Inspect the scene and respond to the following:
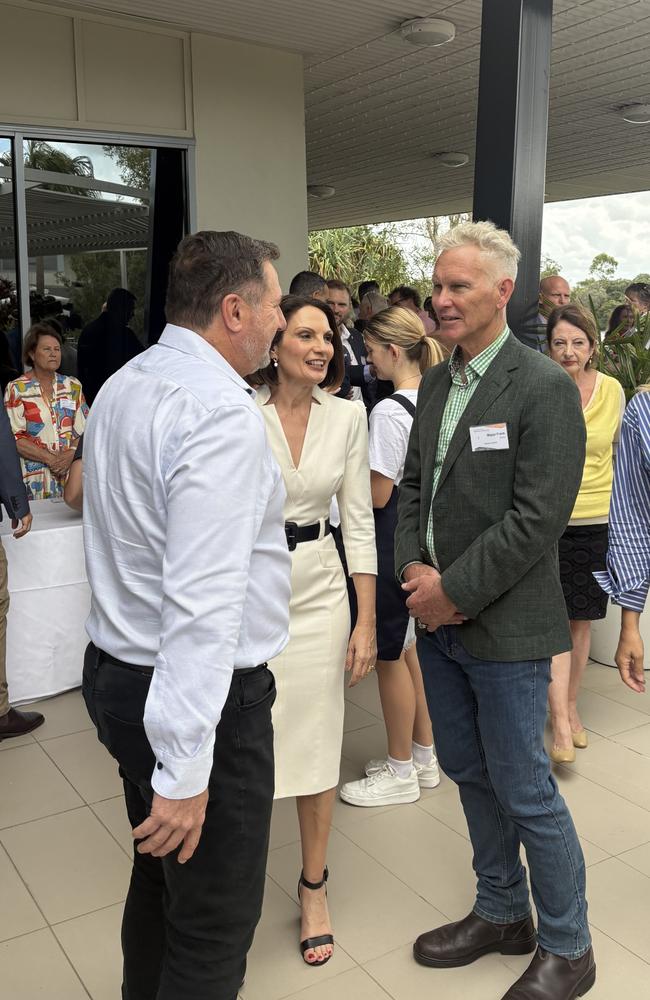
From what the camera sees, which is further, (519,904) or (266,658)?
(519,904)

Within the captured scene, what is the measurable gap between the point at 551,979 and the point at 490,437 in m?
1.29

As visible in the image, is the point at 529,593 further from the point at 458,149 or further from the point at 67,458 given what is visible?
the point at 458,149

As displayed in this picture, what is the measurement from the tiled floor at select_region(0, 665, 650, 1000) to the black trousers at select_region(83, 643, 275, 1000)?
0.78 metres

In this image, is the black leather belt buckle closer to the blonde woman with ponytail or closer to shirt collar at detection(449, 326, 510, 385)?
shirt collar at detection(449, 326, 510, 385)

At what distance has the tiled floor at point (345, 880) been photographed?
2268mm

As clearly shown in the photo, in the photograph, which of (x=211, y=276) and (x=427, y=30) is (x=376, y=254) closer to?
(x=427, y=30)

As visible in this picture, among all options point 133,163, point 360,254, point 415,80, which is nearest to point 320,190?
point 415,80

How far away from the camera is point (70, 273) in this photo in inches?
243

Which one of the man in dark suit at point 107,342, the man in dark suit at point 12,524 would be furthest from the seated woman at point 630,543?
the man in dark suit at point 107,342

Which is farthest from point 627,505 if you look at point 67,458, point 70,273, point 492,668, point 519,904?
point 70,273

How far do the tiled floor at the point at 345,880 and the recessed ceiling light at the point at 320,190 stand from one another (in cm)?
1141

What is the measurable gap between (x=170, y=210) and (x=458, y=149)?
582 cm

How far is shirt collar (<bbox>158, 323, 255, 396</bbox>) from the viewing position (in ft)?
4.98

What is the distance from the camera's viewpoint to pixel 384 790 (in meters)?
3.15
